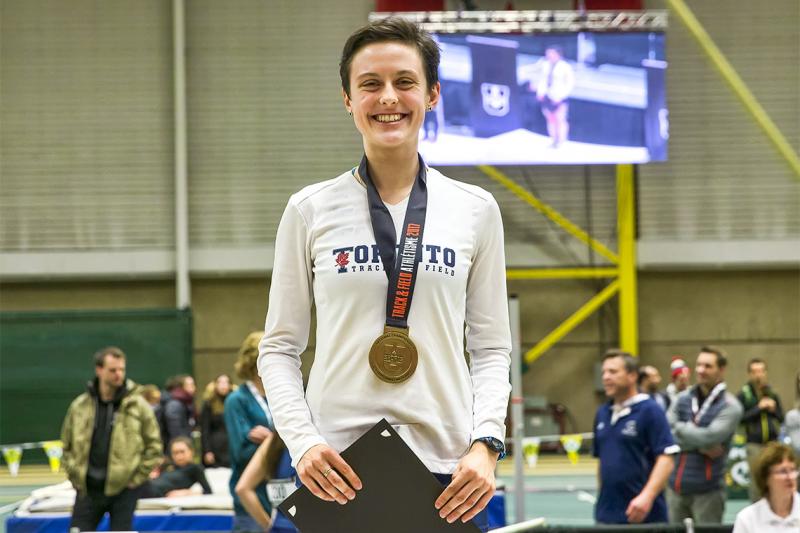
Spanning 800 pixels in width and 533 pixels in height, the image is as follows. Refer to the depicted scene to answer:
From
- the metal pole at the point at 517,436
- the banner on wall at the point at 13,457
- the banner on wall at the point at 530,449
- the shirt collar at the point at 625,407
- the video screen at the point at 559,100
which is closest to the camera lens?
the shirt collar at the point at 625,407

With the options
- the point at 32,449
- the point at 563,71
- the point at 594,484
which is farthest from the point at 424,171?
the point at 32,449

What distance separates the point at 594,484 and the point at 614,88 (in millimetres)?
5465

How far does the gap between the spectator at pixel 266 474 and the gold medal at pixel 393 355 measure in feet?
11.5

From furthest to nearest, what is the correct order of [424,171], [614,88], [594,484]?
[614,88]
[594,484]
[424,171]

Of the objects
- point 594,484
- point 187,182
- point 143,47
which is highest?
point 143,47

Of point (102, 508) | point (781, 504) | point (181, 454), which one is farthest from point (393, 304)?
point (181, 454)

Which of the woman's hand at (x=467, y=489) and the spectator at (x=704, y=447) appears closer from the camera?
the woman's hand at (x=467, y=489)

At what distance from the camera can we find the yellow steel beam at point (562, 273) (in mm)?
17609

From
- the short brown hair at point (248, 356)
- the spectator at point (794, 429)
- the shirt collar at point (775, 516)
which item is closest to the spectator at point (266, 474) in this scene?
the short brown hair at point (248, 356)

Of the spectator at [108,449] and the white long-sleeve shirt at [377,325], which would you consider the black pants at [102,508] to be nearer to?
the spectator at [108,449]

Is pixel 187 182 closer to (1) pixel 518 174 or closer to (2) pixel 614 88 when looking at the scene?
(1) pixel 518 174

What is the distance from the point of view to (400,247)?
1.92 metres

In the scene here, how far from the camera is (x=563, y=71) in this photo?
51.1ft

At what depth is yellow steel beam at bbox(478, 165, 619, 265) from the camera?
17.4 meters
